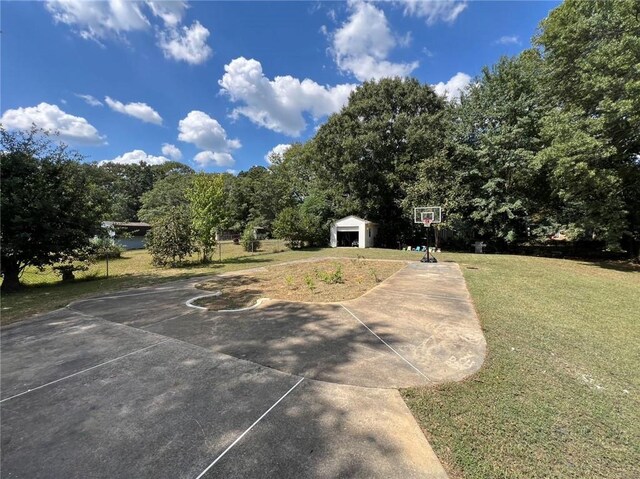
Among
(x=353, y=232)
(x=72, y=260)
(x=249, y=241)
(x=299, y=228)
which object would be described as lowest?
(x=72, y=260)

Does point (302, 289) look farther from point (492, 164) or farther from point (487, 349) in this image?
point (492, 164)

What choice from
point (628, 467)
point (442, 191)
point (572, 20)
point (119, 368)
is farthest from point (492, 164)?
point (119, 368)

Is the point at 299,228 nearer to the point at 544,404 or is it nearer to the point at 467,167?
the point at 467,167

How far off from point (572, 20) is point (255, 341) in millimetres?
20043

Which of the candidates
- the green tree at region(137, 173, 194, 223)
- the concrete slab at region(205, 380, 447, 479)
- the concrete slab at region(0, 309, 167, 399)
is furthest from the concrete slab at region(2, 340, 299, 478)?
the green tree at region(137, 173, 194, 223)

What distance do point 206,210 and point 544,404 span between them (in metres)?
14.8

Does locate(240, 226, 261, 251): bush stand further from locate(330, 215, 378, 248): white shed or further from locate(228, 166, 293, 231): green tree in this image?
locate(228, 166, 293, 231): green tree

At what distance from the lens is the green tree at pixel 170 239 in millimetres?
13789

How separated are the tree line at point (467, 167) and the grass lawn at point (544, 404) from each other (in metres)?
10.8

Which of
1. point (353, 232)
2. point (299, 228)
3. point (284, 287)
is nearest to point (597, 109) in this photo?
point (284, 287)

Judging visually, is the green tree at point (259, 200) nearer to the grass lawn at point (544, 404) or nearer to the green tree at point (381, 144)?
the green tree at point (381, 144)

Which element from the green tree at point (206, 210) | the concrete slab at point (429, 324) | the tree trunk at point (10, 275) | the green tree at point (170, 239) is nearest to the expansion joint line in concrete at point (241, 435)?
the concrete slab at point (429, 324)

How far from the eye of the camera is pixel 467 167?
20.9 meters

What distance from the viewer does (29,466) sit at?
79.9 inches
